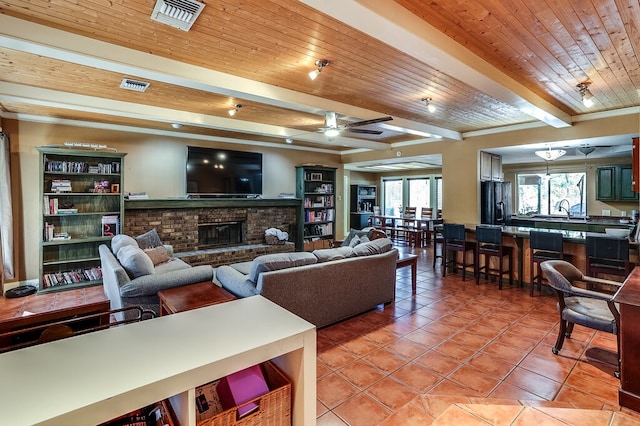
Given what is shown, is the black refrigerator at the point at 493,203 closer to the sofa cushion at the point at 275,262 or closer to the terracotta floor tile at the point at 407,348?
the terracotta floor tile at the point at 407,348

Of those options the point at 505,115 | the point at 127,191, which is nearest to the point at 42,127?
the point at 127,191

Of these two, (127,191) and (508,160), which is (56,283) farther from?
(508,160)

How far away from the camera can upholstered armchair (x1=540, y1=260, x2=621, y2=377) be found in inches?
96.3

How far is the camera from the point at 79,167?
4902 mm

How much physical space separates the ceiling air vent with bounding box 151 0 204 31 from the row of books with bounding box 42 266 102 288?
4246mm

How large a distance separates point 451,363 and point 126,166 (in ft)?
19.0

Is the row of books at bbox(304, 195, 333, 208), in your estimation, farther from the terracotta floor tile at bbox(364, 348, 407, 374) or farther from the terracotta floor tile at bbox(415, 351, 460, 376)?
the terracotta floor tile at bbox(415, 351, 460, 376)

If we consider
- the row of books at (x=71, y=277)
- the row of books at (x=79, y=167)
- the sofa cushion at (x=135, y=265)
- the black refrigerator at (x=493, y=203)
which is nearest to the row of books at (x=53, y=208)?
the row of books at (x=79, y=167)

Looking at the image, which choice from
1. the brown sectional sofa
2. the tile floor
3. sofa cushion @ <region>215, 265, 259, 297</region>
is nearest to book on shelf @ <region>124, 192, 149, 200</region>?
the tile floor

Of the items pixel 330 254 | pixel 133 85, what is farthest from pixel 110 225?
pixel 330 254

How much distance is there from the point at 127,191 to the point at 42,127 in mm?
1469

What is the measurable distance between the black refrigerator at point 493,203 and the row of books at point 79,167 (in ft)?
21.7

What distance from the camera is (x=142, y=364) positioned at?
2.85 ft

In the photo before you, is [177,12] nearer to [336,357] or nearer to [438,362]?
[336,357]
